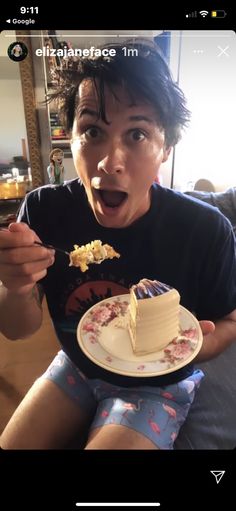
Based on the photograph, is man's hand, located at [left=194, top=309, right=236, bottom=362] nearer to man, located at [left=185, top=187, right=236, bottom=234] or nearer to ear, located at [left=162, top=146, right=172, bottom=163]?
ear, located at [left=162, top=146, right=172, bottom=163]

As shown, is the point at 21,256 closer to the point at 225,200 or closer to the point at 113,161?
the point at 113,161

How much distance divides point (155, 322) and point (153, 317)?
0.03 feet

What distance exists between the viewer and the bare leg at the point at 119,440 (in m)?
0.51

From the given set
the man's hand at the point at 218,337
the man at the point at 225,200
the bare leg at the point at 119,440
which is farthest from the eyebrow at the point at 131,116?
the man at the point at 225,200

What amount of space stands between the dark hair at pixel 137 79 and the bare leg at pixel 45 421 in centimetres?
Result: 53

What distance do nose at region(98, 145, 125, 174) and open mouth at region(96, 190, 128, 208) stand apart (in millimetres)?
50

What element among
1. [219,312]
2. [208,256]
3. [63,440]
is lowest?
[63,440]

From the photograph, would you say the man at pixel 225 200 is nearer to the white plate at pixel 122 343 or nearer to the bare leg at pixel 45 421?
the white plate at pixel 122 343

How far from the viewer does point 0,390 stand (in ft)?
3.10

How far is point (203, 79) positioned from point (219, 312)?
439 mm

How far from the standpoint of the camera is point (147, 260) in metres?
0.64

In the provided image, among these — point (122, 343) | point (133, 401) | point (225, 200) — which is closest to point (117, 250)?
point (122, 343)
